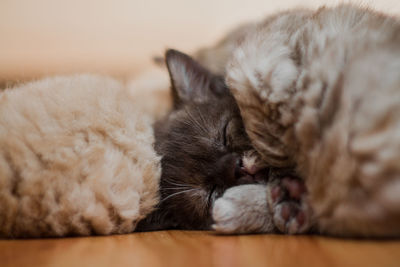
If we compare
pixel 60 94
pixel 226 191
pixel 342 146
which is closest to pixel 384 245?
pixel 342 146

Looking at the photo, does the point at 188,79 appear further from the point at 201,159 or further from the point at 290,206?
the point at 290,206

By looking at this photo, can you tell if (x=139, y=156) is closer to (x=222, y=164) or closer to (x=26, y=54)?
(x=222, y=164)

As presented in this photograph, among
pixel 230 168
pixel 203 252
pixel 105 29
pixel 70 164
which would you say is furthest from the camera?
pixel 105 29

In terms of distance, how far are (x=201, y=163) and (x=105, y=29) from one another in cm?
236

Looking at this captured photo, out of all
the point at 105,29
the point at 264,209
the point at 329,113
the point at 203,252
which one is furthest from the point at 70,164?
the point at 105,29

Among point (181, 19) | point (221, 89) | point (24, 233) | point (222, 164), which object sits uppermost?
point (181, 19)

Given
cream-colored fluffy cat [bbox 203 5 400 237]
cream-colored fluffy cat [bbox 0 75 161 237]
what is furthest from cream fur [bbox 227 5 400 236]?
cream-colored fluffy cat [bbox 0 75 161 237]

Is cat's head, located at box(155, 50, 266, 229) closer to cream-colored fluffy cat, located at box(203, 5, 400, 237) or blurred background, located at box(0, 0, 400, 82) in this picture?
cream-colored fluffy cat, located at box(203, 5, 400, 237)

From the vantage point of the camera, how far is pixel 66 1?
3.19 meters

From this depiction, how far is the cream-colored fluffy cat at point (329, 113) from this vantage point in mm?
822

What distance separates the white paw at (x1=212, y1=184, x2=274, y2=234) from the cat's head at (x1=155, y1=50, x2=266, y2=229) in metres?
0.08

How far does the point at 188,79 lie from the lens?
174cm

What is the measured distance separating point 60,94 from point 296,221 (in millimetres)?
839

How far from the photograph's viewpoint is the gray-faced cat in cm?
127
